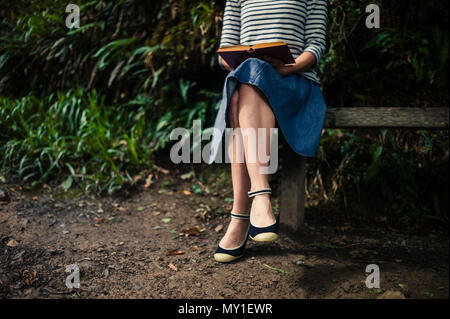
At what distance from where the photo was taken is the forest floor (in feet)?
5.03

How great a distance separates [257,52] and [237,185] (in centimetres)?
69

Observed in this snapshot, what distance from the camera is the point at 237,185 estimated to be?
70.4 inches

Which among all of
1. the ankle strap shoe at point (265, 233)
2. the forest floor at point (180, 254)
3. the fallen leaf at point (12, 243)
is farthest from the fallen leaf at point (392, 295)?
the fallen leaf at point (12, 243)

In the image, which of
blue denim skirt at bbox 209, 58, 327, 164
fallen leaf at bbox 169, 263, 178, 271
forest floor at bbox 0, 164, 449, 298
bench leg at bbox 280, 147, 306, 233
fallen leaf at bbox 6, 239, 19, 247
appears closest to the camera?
forest floor at bbox 0, 164, 449, 298

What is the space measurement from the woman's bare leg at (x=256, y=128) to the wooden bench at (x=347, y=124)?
0.47m

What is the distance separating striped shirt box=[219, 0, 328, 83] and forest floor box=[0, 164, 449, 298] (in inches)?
41.3

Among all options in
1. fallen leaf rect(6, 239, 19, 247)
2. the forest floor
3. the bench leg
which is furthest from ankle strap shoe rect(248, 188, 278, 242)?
fallen leaf rect(6, 239, 19, 247)

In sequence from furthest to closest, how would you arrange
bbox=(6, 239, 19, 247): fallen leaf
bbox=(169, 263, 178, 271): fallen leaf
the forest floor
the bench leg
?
the bench leg < bbox=(6, 239, 19, 247): fallen leaf < bbox=(169, 263, 178, 271): fallen leaf < the forest floor

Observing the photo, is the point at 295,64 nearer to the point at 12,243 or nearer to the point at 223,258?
the point at 223,258

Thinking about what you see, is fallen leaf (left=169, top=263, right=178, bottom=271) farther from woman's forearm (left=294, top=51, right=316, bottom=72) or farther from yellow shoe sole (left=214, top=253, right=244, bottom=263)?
woman's forearm (left=294, top=51, right=316, bottom=72)

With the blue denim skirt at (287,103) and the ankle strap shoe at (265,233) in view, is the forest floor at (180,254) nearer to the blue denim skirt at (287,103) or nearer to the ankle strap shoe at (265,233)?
the ankle strap shoe at (265,233)
